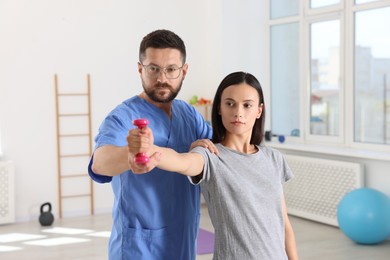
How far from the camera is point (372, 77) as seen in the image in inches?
205

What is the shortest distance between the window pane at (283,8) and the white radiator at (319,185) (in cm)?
167

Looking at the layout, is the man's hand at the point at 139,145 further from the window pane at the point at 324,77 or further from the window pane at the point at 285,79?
the window pane at the point at 285,79

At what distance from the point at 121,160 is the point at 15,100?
Result: 14.9ft

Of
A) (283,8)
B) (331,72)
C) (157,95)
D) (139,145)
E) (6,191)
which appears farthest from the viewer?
(283,8)

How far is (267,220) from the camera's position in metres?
1.67

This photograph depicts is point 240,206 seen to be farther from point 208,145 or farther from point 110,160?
point 110,160

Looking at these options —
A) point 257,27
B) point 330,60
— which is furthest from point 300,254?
point 257,27

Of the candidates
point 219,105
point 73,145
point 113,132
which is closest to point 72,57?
point 73,145

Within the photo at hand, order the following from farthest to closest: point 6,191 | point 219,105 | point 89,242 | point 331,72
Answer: point 331,72 → point 6,191 → point 89,242 → point 219,105

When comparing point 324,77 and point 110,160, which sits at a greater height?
point 324,77

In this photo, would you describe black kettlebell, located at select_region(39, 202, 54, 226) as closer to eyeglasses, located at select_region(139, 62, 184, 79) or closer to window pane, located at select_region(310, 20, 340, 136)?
window pane, located at select_region(310, 20, 340, 136)

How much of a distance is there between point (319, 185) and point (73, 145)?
2578mm

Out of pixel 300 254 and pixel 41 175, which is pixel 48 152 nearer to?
pixel 41 175

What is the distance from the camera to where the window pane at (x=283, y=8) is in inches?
244
